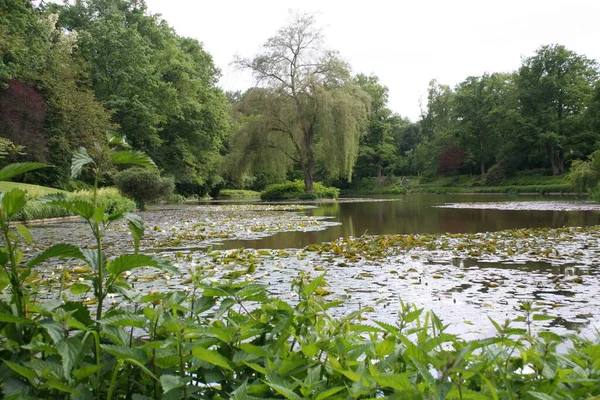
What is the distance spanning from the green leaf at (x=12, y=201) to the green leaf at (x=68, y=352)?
1.25 ft

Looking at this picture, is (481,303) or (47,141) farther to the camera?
(47,141)

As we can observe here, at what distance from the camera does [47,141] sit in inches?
768

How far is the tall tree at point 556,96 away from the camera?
3797cm

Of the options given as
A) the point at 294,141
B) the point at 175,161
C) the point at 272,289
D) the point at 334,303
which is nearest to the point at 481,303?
the point at 272,289

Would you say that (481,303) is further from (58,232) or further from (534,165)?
(534,165)

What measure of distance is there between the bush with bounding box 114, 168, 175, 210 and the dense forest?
9.69 ft

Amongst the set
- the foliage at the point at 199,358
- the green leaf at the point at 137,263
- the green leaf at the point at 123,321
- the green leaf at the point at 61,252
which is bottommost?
the foliage at the point at 199,358

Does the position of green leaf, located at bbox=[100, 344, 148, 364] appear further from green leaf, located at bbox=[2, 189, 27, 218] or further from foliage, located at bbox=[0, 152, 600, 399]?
green leaf, located at bbox=[2, 189, 27, 218]

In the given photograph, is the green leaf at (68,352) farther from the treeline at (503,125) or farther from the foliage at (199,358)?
the treeline at (503,125)

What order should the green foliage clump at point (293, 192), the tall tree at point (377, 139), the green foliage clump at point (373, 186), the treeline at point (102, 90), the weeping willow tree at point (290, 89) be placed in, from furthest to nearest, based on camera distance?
the tall tree at point (377, 139), the green foliage clump at point (373, 186), the green foliage clump at point (293, 192), the weeping willow tree at point (290, 89), the treeline at point (102, 90)

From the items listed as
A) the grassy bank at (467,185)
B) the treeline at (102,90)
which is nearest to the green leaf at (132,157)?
the treeline at (102,90)

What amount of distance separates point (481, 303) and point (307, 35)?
25176 mm

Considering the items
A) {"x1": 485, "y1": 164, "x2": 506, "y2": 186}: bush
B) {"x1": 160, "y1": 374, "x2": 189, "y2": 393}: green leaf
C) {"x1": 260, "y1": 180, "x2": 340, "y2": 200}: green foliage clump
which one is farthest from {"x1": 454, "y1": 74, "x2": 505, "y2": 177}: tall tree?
{"x1": 160, "y1": 374, "x2": 189, "y2": 393}: green leaf

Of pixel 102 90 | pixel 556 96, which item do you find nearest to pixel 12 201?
pixel 102 90
